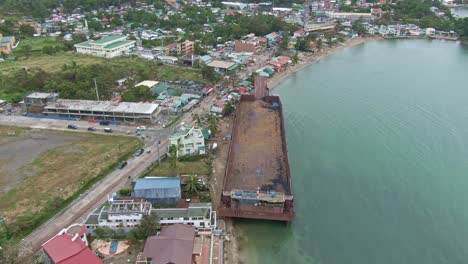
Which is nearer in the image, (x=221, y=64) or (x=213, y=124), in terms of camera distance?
(x=213, y=124)

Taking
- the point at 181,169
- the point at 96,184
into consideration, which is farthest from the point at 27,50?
the point at 181,169

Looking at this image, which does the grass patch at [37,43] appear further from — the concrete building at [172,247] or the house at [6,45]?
the concrete building at [172,247]

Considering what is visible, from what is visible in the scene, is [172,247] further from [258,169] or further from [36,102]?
[36,102]

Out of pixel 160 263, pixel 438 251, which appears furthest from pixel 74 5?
pixel 438 251

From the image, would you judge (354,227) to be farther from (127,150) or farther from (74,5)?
(74,5)

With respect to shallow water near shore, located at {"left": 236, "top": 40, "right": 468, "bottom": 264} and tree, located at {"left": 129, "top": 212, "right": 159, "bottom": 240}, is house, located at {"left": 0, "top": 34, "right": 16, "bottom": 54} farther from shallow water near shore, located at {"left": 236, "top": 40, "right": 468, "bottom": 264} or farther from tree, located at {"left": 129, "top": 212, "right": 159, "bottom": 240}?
tree, located at {"left": 129, "top": 212, "right": 159, "bottom": 240}

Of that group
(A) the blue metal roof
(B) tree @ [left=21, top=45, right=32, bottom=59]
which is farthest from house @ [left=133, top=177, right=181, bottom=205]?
(B) tree @ [left=21, top=45, right=32, bottom=59]
